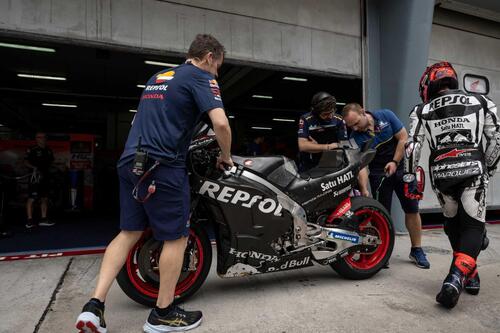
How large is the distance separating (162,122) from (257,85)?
1107 centimetres

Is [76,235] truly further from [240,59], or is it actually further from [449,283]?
[449,283]

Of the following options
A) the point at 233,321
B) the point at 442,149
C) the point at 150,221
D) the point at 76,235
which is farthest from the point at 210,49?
the point at 76,235

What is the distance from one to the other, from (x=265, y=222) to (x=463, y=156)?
1682 mm

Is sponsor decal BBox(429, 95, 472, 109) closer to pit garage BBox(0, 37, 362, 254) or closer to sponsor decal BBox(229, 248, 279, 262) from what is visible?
sponsor decal BBox(229, 248, 279, 262)

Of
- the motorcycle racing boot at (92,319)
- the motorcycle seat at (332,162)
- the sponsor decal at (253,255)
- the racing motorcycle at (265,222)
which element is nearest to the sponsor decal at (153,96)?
the racing motorcycle at (265,222)

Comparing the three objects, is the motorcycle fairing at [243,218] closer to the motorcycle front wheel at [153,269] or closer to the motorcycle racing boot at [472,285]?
the motorcycle front wheel at [153,269]

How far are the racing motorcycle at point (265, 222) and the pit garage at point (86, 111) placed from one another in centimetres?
218

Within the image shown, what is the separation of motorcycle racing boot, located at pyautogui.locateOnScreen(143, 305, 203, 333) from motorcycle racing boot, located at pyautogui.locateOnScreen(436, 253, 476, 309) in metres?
1.78

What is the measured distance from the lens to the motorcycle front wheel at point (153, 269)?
261 centimetres

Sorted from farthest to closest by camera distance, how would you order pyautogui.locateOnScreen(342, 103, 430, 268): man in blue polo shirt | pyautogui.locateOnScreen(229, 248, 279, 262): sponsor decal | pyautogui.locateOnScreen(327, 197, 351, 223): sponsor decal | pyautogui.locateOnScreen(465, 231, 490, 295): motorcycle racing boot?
pyautogui.locateOnScreen(342, 103, 430, 268): man in blue polo shirt → pyautogui.locateOnScreen(327, 197, 351, 223): sponsor decal → pyautogui.locateOnScreen(465, 231, 490, 295): motorcycle racing boot → pyautogui.locateOnScreen(229, 248, 279, 262): sponsor decal

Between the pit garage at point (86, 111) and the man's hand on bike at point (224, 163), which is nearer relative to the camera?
the man's hand on bike at point (224, 163)

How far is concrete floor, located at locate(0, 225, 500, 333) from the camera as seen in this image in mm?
2422

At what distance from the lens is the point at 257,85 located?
43.0 ft

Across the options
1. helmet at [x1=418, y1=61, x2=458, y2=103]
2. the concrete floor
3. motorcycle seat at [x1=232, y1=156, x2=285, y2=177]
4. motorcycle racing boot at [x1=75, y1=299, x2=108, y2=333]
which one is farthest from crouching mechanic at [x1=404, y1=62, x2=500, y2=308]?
motorcycle racing boot at [x1=75, y1=299, x2=108, y2=333]
